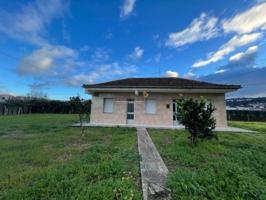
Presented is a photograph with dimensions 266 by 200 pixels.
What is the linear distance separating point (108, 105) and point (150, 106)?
4.04 metres

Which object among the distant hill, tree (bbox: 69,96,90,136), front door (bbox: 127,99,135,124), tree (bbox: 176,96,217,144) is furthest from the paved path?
the distant hill

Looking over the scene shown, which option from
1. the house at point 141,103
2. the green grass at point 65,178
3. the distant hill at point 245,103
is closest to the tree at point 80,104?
the house at point 141,103

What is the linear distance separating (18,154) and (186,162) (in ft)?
18.0

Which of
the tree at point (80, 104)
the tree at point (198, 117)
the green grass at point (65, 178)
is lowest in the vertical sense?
the green grass at point (65, 178)

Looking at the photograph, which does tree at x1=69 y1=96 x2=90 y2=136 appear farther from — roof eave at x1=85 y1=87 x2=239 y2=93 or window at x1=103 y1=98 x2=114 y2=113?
window at x1=103 y1=98 x2=114 y2=113

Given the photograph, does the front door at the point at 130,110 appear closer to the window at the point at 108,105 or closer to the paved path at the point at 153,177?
the window at the point at 108,105

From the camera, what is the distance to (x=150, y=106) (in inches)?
543

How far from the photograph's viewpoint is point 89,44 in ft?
59.7

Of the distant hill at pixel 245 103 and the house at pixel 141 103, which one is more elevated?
the distant hill at pixel 245 103

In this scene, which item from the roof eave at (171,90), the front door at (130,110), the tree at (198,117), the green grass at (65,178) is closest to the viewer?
the green grass at (65,178)

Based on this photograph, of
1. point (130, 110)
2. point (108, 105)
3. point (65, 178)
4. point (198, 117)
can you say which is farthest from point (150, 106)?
point (65, 178)

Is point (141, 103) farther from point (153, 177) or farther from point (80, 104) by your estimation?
point (153, 177)

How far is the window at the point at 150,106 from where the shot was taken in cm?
1374

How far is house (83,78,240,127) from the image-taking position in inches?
509
